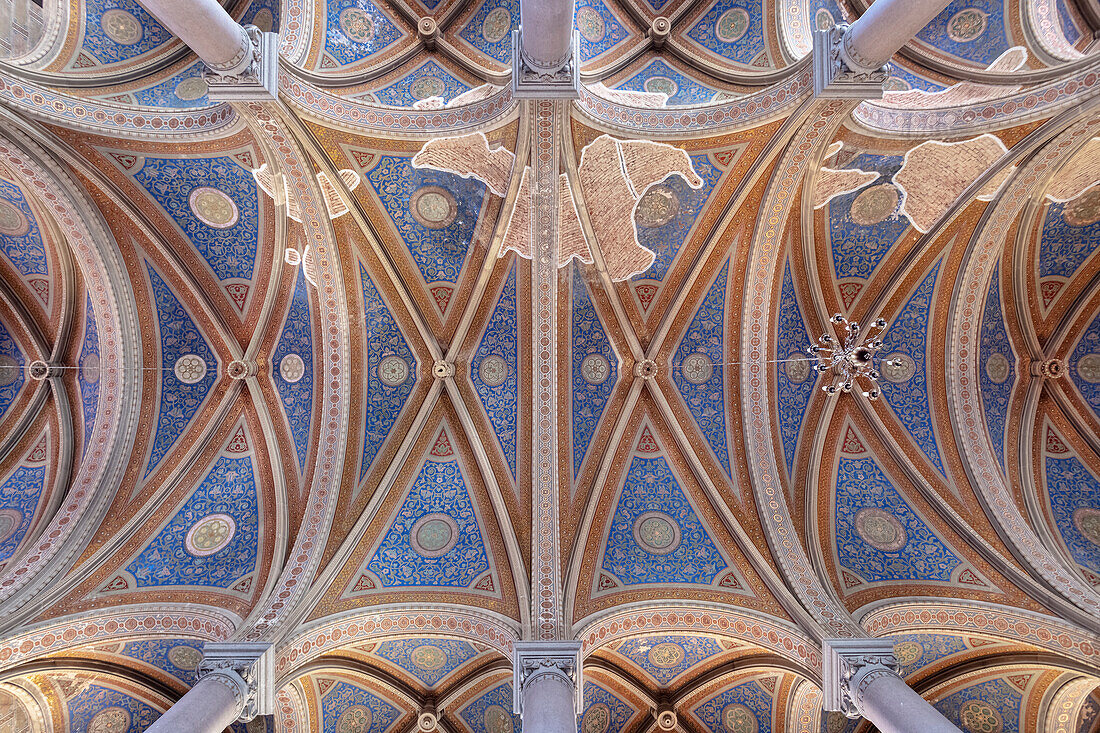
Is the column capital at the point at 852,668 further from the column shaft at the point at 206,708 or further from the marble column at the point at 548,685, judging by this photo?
the column shaft at the point at 206,708

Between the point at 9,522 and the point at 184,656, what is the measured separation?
3442mm

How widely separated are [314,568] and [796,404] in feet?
27.9

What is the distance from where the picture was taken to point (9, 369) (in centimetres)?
941

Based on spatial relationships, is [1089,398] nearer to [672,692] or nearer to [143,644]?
[672,692]

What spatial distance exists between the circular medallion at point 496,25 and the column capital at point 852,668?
10365 mm

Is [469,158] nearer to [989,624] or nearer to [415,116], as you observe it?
[415,116]

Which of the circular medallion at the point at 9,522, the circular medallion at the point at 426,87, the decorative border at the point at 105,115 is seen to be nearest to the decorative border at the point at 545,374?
the circular medallion at the point at 426,87

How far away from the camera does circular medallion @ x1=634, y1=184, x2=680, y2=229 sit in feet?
29.9

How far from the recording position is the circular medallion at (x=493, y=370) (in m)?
10.0

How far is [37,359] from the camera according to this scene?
942 centimetres

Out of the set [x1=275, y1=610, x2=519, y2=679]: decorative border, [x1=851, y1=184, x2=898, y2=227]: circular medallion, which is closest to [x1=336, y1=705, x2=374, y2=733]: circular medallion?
[x1=275, y1=610, x2=519, y2=679]: decorative border

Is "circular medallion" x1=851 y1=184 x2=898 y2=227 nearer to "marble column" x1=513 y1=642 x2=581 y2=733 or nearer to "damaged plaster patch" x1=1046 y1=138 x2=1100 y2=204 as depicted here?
"damaged plaster patch" x1=1046 y1=138 x2=1100 y2=204

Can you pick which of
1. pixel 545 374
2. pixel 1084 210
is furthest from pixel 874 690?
pixel 1084 210

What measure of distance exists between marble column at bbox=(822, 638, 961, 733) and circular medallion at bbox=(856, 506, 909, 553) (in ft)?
7.10
